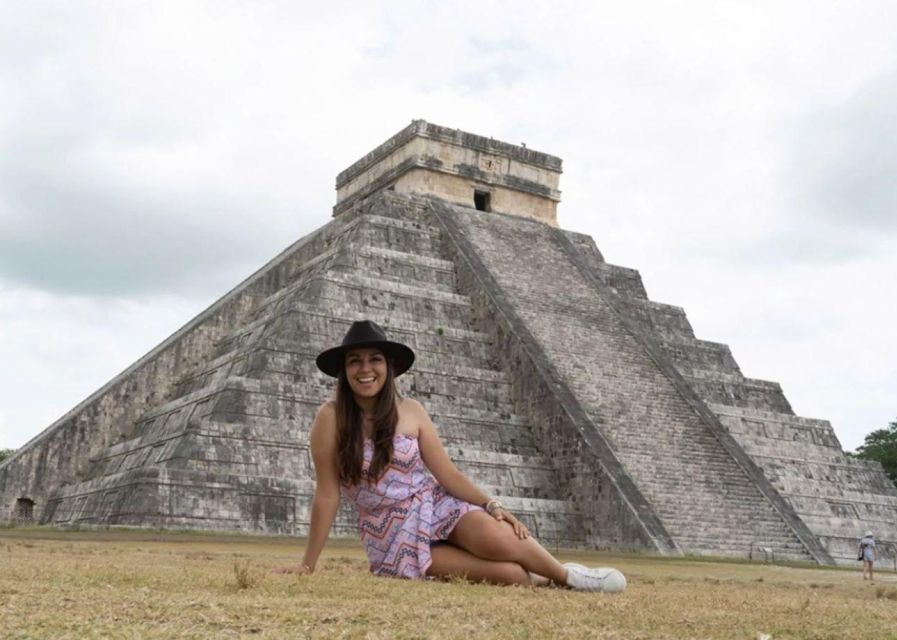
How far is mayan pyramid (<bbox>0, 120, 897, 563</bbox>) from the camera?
53.7ft

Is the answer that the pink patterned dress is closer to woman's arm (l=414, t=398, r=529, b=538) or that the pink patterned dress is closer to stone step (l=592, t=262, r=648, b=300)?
woman's arm (l=414, t=398, r=529, b=538)

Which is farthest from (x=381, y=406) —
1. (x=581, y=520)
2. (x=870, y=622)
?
(x=581, y=520)

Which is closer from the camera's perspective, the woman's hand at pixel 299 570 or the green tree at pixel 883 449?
the woman's hand at pixel 299 570

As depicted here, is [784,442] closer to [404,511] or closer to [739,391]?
[739,391]

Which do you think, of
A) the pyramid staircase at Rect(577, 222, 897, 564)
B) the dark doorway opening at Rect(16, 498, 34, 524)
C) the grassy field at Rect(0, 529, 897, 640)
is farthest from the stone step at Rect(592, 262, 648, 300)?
the grassy field at Rect(0, 529, 897, 640)

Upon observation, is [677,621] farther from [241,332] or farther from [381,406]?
[241,332]

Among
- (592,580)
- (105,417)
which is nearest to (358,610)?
(592,580)

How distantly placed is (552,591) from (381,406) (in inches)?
48.9

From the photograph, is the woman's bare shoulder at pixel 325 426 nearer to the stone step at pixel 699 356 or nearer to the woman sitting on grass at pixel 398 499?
the woman sitting on grass at pixel 398 499

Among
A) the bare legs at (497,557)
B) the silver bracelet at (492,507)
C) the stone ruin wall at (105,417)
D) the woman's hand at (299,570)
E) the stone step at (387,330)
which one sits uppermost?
the stone step at (387,330)

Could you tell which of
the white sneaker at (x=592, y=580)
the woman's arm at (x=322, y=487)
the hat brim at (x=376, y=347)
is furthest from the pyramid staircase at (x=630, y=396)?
the woman's arm at (x=322, y=487)

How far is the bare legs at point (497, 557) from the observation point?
5.63 m

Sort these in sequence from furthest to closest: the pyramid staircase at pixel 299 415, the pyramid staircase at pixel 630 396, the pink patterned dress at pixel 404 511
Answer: the pyramid staircase at pixel 630 396, the pyramid staircase at pixel 299 415, the pink patterned dress at pixel 404 511

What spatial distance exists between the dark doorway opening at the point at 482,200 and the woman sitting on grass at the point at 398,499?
2018 cm
